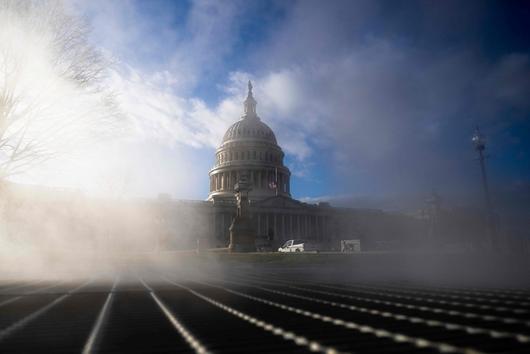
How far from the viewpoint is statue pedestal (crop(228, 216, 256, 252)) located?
38.8 m

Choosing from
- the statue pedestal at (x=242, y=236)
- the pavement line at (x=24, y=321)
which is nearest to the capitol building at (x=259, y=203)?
the statue pedestal at (x=242, y=236)

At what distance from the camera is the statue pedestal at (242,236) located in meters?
38.8

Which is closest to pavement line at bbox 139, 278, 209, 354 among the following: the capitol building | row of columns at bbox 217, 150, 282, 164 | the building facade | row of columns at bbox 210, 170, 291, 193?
the capitol building

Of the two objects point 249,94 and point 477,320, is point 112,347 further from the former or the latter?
point 249,94

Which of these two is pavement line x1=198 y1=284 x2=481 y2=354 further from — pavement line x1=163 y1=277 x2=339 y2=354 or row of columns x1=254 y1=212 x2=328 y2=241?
row of columns x1=254 y1=212 x2=328 y2=241

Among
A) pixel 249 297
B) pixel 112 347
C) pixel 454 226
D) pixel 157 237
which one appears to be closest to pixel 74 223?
pixel 157 237

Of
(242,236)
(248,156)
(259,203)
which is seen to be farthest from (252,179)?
(242,236)

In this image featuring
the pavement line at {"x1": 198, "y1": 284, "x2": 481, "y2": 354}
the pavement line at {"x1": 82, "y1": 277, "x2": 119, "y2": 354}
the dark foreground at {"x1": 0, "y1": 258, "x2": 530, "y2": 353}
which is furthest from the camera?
the pavement line at {"x1": 82, "y1": 277, "x2": 119, "y2": 354}

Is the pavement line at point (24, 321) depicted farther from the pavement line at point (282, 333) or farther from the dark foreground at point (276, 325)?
the pavement line at point (282, 333)

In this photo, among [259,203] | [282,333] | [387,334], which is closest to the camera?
[387,334]

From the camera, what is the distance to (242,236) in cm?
3981

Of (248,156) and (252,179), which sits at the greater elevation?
(248,156)

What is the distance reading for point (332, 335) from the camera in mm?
2930

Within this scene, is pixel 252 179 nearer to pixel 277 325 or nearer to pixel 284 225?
pixel 284 225
